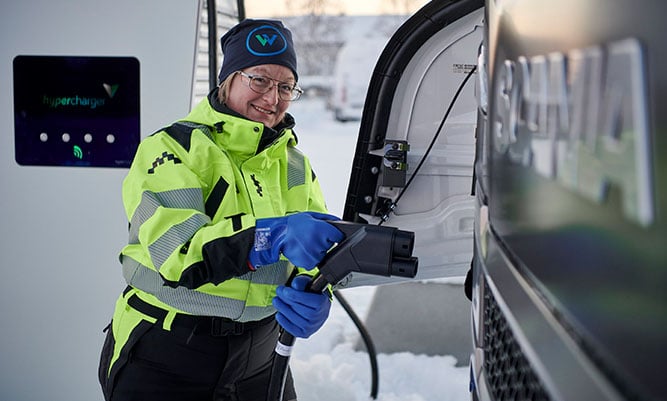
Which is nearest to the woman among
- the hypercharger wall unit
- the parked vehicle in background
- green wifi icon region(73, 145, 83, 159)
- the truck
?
the truck

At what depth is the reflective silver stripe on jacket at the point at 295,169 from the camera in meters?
2.29

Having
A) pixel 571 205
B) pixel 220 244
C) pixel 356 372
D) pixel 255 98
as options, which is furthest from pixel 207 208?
pixel 356 372

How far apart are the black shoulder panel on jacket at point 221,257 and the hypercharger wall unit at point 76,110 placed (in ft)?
5.05

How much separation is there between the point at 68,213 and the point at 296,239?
191cm

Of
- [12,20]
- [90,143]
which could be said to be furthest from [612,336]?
[12,20]

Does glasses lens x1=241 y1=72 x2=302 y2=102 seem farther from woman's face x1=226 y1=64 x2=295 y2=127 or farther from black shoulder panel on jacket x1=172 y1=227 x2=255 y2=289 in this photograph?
black shoulder panel on jacket x1=172 y1=227 x2=255 y2=289

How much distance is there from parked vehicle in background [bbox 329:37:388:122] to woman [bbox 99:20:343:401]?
8213 mm

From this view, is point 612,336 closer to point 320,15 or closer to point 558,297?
point 558,297

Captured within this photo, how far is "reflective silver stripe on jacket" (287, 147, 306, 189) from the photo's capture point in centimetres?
229

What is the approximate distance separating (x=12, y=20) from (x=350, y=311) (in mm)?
2119

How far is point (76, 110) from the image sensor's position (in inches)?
123

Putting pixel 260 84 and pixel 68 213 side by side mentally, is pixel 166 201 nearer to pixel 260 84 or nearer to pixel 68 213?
pixel 260 84

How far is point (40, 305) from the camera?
3285mm

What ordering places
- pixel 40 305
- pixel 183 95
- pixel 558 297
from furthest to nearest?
1. pixel 40 305
2. pixel 183 95
3. pixel 558 297
